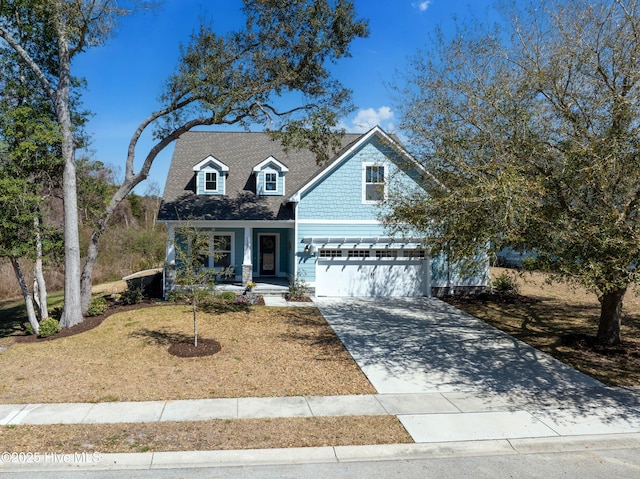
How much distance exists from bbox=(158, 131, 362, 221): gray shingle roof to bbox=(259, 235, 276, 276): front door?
2.21 meters

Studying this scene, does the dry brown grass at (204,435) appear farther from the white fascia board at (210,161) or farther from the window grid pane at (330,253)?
the white fascia board at (210,161)

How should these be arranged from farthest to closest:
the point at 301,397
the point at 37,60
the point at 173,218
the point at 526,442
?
the point at 173,218 < the point at 37,60 < the point at 301,397 < the point at 526,442

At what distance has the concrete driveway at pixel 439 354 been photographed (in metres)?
8.41

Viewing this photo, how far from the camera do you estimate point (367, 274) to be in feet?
58.2

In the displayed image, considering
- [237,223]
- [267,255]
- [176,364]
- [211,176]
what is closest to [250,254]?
[237,223]

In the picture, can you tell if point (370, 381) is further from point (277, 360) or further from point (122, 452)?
point (122, 452)

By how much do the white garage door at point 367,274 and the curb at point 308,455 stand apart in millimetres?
11600

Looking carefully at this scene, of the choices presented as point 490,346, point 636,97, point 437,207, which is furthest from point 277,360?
point 636,97

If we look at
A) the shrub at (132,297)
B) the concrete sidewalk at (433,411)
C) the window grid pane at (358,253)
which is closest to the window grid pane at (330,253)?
the window grid pane at (358,253)

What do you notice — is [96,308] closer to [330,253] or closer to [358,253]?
[330,253]

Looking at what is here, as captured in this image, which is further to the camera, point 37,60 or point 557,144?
point 37,60

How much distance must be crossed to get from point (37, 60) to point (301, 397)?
43.8 feet

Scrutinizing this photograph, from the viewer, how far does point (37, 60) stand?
1370cm

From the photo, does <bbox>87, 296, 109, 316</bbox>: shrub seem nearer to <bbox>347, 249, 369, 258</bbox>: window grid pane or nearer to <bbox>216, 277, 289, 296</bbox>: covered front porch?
<bbox>216, 277, 289, 296</bbox>: covered front porch
